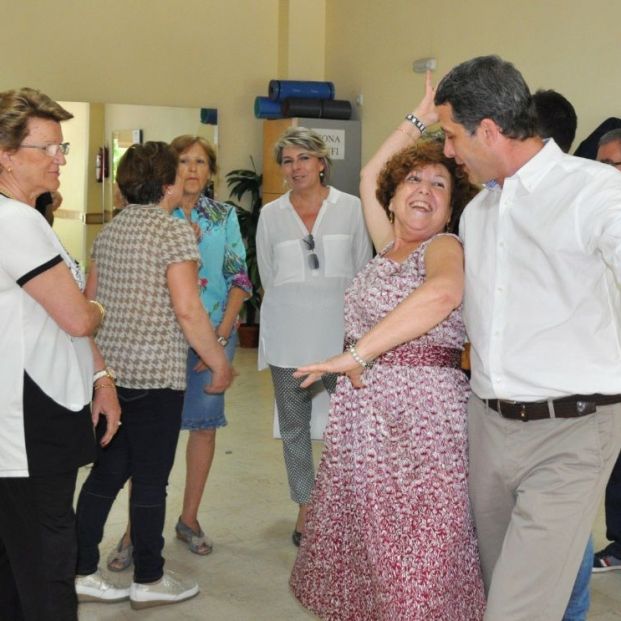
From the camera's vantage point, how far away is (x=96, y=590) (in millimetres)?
3441

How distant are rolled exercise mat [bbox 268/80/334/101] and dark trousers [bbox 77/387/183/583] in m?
6.02

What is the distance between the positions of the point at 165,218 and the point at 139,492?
950 millimetres

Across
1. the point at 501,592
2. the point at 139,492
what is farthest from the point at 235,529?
the point at 501,592

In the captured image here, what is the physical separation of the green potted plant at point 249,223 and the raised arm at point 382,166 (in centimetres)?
588

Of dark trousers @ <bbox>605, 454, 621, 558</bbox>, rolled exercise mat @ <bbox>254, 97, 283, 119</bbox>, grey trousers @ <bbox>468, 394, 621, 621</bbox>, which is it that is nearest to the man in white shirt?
grey trousers @ <bbox>468, 394, 621, 621</bbox>

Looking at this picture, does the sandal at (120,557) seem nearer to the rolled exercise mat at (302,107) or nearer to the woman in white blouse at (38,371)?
the woman in white blouse at (38,371)

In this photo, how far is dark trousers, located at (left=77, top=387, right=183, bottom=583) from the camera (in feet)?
10.5

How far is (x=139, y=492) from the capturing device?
327 cm

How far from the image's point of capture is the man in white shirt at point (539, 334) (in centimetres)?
212

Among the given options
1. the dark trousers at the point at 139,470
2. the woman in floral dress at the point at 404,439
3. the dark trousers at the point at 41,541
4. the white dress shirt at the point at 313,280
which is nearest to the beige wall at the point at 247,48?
the white dress shirt at the point at 313,280

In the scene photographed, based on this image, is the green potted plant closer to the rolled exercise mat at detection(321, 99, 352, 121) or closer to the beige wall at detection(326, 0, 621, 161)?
the rolled exercise mat at detection(321, 99, 352, 121)

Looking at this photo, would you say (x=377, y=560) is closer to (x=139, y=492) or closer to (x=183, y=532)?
(x=139, y=492)

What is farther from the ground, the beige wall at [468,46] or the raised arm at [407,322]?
the beige wall at [468,46]

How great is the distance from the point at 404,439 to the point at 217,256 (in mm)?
1671
